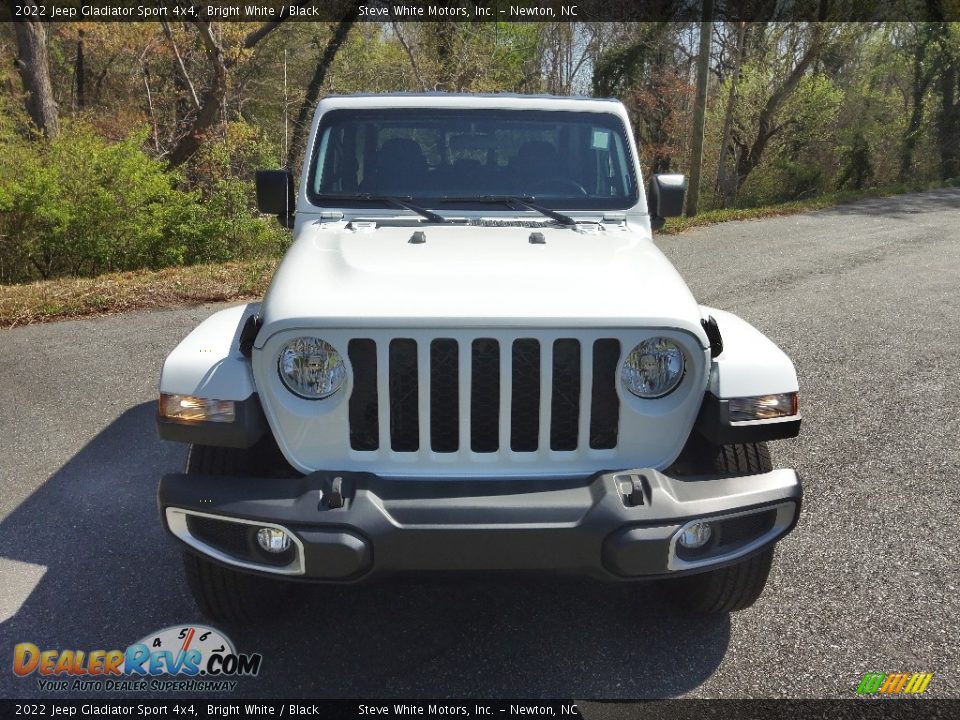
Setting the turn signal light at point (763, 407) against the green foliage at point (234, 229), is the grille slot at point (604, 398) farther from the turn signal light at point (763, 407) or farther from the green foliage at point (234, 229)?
the green foliage at point (234, 229)

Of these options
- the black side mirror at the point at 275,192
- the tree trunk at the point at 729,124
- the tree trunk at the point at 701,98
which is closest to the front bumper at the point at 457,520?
the black side mirror at the point at 275,192

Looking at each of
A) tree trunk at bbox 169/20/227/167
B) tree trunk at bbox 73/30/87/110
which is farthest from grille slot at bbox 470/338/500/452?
tree trunk at bbox 73/30/87/110

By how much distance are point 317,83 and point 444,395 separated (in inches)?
869

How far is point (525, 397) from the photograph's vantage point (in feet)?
8.63

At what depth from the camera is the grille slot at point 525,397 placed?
2.60m

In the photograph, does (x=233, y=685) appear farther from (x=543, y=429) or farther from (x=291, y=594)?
(x=543, y=429)

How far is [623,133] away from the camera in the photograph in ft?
13.4

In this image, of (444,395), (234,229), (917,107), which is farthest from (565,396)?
(917,107)

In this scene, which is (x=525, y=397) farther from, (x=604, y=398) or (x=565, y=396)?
(x=604, y=398)

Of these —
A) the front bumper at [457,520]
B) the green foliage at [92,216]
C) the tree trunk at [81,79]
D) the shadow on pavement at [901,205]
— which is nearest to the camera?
the front bumper at [457,520]

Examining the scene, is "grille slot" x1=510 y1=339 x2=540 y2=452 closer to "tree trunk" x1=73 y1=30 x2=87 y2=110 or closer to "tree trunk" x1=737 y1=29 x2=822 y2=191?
"tree trunk" x1=737 y1=29 x2=822 y2=191

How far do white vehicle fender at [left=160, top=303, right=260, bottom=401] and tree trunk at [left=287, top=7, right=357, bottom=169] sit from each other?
779 inches

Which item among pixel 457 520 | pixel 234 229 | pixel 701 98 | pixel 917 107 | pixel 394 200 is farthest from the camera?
pixel 917 107

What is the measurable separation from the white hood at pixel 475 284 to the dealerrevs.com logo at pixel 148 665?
46.1 inches
